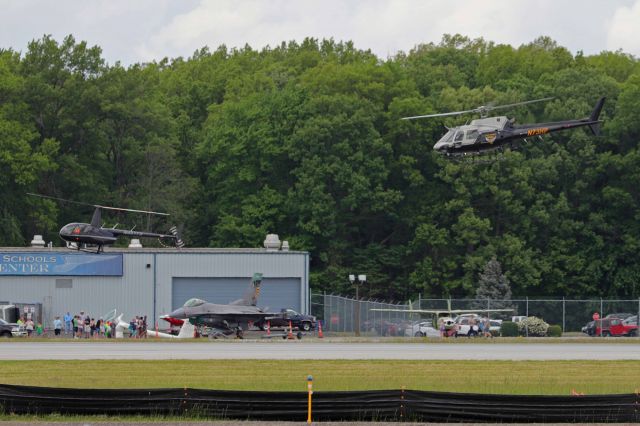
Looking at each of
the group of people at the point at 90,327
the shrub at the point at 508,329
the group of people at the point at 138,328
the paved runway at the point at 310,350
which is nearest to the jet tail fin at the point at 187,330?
the group of people at the point at 138,328

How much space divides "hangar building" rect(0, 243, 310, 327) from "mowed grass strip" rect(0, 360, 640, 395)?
31453 millimetres

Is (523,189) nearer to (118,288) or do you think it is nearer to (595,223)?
(595,223)

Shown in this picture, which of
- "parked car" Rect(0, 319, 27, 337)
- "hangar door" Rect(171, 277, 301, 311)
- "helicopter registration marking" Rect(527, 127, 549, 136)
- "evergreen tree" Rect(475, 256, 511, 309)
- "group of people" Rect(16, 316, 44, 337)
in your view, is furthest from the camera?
"evergreen tree" Rect(475, 256, 511, 309)

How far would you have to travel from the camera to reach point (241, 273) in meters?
73.2

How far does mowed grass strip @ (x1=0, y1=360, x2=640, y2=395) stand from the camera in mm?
32656

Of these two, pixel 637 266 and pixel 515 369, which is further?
pixel 637 266

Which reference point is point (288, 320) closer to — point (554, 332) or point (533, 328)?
point (533, 328)

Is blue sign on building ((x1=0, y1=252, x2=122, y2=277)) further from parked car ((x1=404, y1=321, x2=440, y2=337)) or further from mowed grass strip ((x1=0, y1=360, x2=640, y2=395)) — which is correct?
mowed grass strip ((x1=0, y1=360, x2=640, y2=395))

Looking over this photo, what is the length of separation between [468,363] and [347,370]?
17.3 ft

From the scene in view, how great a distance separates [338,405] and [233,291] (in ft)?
155

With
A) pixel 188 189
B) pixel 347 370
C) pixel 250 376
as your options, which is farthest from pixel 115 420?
pixel 188 189

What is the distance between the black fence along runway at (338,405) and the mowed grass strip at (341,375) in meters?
5.11

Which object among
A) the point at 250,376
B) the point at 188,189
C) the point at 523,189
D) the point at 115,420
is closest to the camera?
the point at 115,420

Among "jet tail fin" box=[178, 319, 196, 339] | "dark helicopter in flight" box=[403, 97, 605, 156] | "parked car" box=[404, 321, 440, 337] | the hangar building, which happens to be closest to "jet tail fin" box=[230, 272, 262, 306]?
"jet tail fin" box=[178, 319, 196, 339]
